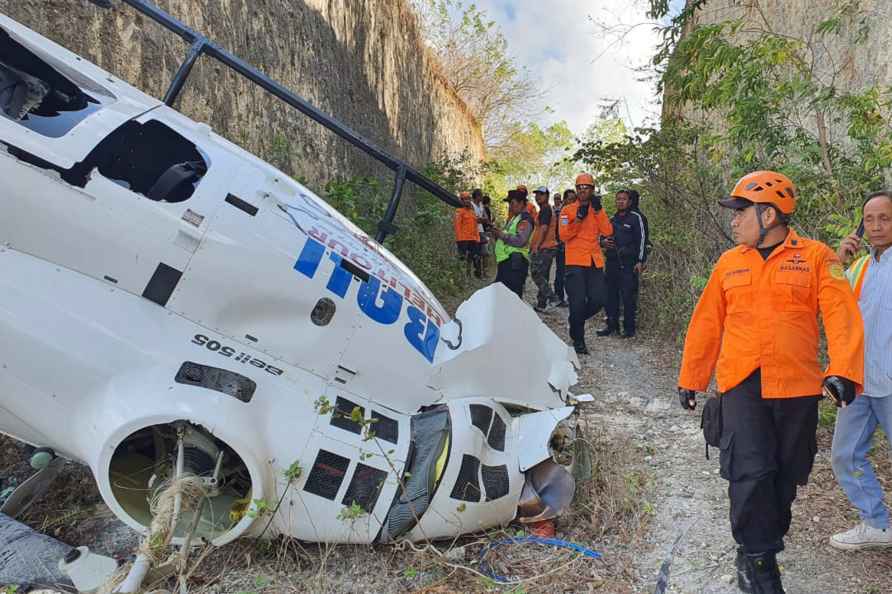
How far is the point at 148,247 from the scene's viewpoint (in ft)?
8.74

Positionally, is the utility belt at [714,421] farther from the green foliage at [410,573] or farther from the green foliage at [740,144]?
the green foliage at [740,144]

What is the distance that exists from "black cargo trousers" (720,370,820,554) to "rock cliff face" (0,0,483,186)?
4586mm

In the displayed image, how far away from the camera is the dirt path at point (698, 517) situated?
270 centimetres

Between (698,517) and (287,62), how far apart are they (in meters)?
7.04

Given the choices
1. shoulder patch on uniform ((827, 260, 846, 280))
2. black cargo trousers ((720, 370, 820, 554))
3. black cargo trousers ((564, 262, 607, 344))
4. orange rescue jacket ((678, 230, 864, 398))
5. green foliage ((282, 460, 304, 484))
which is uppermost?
black cargo trousers ((564, 262, 607, 344))

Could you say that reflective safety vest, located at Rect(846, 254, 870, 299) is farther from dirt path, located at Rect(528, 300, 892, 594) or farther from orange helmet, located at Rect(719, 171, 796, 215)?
dirt path, located at Rect(528, 300, 892, 594)

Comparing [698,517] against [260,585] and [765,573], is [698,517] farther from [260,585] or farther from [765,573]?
[260,585]

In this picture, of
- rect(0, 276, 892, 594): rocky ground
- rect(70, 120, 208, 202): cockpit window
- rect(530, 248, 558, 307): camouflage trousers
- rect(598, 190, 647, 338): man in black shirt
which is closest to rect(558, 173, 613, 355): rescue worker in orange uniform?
rect(598, 190, 647, 338): man in black shirt

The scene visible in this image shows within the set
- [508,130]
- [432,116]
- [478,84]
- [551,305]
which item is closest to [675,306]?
[551,305]

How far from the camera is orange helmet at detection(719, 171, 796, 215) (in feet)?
8.11

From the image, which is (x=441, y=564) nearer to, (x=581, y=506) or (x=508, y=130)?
(x=581, y=506)

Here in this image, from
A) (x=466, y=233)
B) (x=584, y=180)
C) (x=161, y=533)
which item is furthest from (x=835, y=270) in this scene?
(x=466, y=233)

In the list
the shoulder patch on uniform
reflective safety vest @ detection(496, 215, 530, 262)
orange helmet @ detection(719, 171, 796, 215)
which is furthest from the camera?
reflective safety vest @ detection(496, 215, 530, 262)

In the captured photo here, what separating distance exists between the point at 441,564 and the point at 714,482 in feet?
5.85
